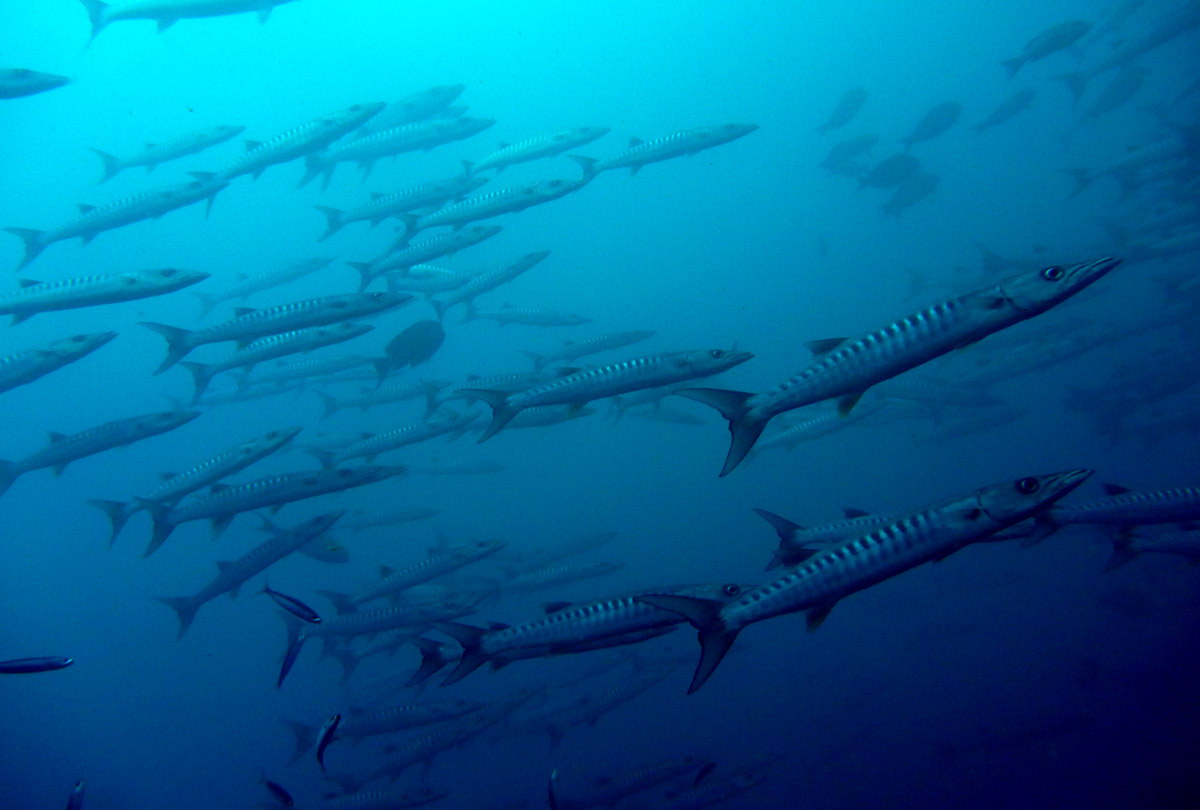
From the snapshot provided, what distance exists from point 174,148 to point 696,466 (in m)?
27.5

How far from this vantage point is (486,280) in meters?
13.4

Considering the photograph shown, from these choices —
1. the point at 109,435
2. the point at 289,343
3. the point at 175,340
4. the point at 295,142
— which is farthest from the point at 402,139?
the point at 109,435

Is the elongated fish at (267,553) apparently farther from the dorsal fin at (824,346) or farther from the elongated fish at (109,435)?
the dorsal fin at (824,346)

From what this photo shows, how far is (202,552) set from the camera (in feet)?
127

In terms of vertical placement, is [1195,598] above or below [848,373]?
below

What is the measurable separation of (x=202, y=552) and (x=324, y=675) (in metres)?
18.6

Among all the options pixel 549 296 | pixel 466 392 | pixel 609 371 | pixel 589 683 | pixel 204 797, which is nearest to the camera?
pixel 609 371

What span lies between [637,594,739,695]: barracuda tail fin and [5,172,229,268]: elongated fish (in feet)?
26.8

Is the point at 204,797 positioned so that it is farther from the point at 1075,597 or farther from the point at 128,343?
the point at 128,343

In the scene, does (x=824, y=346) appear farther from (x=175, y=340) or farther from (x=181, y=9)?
(x=181, y=9)

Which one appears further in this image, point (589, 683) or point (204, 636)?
point (204, 636)

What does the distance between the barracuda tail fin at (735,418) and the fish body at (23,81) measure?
23.7ft

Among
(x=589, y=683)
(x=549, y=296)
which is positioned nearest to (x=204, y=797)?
(x=589, y=683)

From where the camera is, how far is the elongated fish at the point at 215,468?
740 centimetres
